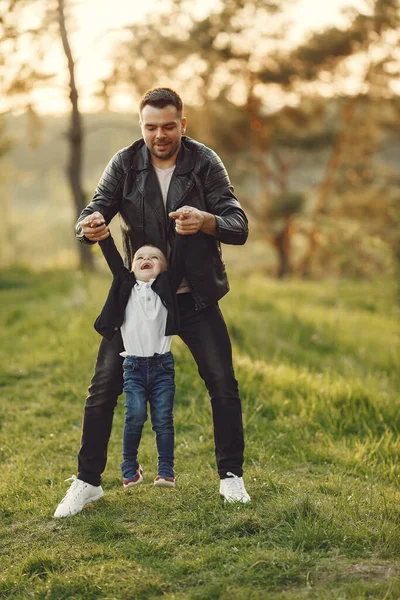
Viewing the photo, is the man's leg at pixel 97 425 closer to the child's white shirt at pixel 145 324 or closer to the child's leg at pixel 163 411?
the child's white shirt at pixel 145 324

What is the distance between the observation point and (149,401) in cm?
434

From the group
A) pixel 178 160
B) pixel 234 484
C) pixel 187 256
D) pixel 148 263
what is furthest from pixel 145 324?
pixel 234 484

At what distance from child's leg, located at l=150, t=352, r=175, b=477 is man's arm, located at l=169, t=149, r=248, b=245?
2.61ft

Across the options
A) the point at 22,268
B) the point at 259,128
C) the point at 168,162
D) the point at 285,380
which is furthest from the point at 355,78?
the point at 168,162

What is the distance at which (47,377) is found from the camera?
776 cm

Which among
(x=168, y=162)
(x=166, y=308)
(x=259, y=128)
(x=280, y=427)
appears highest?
(x=259, y=128)

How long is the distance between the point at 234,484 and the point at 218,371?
26.9 inches

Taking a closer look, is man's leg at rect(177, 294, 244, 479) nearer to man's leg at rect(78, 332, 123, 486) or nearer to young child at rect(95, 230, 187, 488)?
young child at rect(95, 230, 187, 488)

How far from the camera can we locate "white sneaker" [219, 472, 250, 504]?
4.37m

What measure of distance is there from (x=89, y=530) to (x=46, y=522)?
0.36 metres

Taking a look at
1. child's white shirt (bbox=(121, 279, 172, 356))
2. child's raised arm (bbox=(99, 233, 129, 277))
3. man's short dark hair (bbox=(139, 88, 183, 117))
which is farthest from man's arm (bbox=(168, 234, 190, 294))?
man's short dark hair (bbox=(139, 88, 183, 117))

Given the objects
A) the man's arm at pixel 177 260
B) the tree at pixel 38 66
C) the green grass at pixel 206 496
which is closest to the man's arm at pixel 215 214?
the man's arm at pixel 177 260

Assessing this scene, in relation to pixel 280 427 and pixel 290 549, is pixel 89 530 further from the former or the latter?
pixel 280 427

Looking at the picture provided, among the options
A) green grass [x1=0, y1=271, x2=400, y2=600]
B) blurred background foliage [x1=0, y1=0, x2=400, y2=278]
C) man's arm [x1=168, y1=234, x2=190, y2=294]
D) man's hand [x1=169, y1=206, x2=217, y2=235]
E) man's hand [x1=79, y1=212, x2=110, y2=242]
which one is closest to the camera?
green grass [x1=0, y1=271, x2=400, y2=600]
